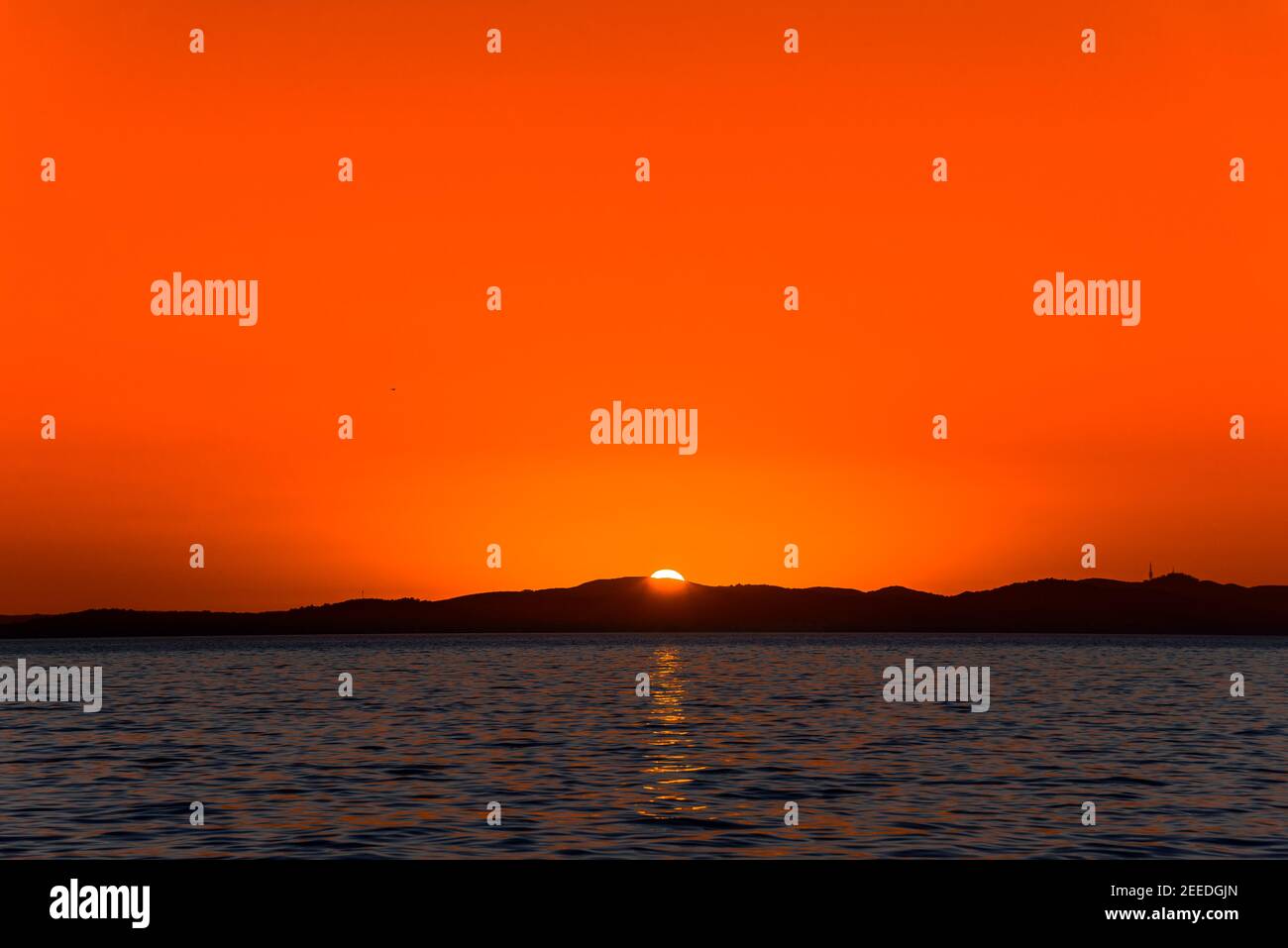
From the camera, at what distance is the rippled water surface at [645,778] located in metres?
30.5

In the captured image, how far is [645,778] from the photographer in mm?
41906

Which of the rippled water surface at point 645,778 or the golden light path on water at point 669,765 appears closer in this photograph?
the rippled water surface at point 645,778

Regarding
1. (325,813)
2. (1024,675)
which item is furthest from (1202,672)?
(325,813)

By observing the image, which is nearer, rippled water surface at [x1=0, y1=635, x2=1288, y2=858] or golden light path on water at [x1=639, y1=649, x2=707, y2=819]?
rippled water surface at [x1=0, y1=635, x2=1288, y2=858]

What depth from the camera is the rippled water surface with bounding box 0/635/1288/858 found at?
30500 mm

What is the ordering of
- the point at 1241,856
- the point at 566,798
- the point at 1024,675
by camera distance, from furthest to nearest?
the point at 1024,675 < the point at 566,798 < the point at 1241,856

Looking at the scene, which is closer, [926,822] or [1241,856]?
[1241,856]

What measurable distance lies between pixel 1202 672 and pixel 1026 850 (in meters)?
120

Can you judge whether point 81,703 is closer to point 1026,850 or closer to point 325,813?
point 325,813

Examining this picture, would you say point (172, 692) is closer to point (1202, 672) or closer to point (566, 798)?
point (566, 798)

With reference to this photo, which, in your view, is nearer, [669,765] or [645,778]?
[645,778]
